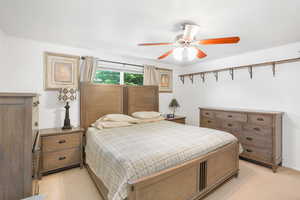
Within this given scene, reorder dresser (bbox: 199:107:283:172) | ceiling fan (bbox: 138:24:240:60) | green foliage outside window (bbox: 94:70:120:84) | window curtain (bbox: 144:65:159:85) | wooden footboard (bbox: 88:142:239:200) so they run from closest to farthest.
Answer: wooden footboard (bbox: 88:142:239:200)
ceiling fan (bbox: 138:24:240:60)
dresser (bbox: 199:107:283:172)
green foliage outside window (bbox: 94:70:120:84)
window curtain (bbox: 144:65:159:85)

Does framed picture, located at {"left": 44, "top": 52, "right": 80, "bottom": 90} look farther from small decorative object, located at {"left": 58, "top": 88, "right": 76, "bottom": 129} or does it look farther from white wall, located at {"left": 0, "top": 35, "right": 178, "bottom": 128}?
small decorative object, located at {"left": 58, "top": 88, "right": 76, "bottom": 129}

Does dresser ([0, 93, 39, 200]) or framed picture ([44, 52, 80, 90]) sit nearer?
dresser ([0, 93, 39, 200])

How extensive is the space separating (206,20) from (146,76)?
224cm

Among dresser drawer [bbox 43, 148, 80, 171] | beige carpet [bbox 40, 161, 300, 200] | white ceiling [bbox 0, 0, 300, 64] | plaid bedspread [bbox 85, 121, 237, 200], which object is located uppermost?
white ceiling [bbox 0, 0, 300, 64]

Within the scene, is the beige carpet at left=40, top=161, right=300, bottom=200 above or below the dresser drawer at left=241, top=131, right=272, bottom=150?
below

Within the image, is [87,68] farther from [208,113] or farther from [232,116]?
[232,116]

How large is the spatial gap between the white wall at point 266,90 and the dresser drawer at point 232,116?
542 mm

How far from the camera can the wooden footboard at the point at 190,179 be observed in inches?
52.5

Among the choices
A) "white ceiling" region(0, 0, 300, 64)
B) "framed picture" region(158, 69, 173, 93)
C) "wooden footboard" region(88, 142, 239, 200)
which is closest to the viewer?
"wooden footboard" region(88, 142, 239, 200)

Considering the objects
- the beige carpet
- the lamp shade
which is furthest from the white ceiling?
the beige carpet

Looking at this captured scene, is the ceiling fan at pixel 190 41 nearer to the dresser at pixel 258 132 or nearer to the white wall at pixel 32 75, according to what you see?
the dresser at pixel 258 132

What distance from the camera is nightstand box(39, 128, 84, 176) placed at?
2332mm

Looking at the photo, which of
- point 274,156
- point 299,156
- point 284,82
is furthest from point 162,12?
point 299,156

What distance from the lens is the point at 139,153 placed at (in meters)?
1.53
